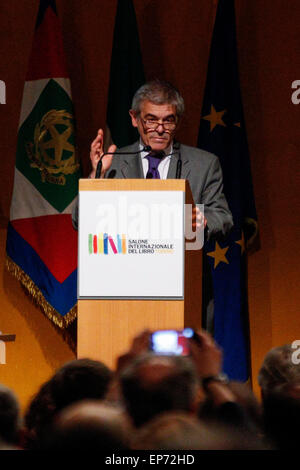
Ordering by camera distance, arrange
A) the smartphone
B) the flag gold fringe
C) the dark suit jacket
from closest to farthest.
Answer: the smartphone, the dark suit jacket, the flag gold fringe

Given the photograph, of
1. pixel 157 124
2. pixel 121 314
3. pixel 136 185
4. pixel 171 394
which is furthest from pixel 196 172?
pixel 171 394

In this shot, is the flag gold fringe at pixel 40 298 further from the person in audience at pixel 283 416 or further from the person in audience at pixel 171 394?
the person in audience at pixel 283 416

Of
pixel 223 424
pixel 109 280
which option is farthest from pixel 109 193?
pixel 223 424

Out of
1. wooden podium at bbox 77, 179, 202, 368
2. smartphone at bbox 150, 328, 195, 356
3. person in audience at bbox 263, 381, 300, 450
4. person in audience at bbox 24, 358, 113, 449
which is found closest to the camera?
person in audience at bbox 263, 381, 300, 450

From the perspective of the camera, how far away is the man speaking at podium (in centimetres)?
431

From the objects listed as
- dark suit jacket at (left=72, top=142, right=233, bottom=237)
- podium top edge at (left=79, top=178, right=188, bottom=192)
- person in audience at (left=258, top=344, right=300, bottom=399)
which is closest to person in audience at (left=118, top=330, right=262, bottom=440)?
person in audience at (left=258, top=344, right=300, bottom=399)

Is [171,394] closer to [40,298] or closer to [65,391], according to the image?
[65,391]

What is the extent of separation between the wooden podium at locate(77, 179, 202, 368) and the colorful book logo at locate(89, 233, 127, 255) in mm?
99

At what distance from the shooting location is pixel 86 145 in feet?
19.5

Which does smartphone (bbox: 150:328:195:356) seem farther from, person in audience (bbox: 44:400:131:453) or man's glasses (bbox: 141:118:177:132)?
man's glasses (bbox: 141:118:177:132)

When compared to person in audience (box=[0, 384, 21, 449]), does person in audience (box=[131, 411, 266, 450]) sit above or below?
below

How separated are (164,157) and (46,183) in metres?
1.53

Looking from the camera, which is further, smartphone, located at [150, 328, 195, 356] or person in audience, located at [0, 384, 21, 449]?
smartphone, located at [150, 328, 195, 356]

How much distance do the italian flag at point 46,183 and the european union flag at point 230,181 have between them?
0.97 metres
